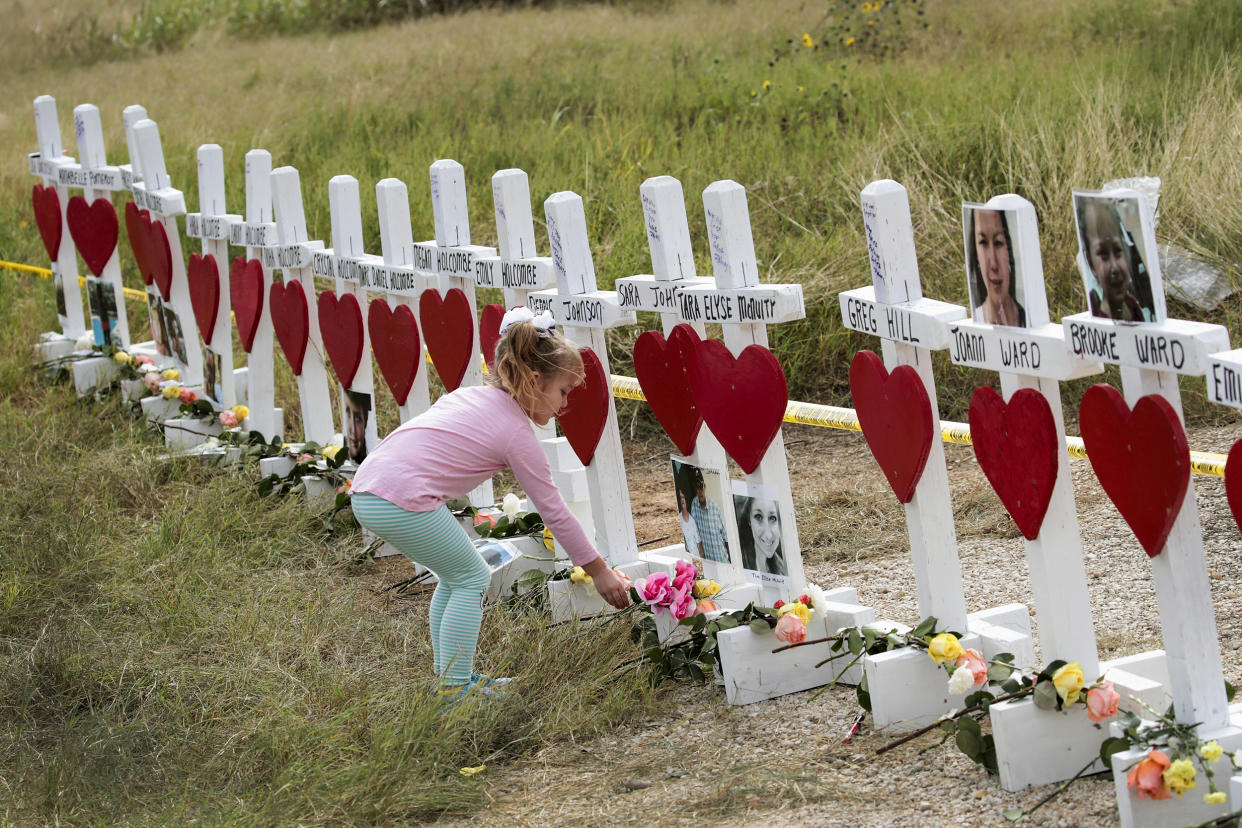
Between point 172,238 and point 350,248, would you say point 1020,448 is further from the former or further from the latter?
point 172,238

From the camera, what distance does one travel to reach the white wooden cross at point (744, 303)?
11.1ft

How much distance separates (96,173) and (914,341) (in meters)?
4.93

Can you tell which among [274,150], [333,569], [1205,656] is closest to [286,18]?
[274,150]

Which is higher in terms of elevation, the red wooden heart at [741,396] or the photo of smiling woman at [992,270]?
the photo of smiling woman at [992,270]

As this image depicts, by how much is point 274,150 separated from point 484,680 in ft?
23.9

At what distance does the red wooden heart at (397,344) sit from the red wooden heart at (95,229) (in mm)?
2377

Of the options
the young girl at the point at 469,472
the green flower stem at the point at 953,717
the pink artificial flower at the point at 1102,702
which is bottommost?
the green flower stem at the point at 953,717

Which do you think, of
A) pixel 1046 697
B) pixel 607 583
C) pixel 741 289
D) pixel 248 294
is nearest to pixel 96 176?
pixel 248 294

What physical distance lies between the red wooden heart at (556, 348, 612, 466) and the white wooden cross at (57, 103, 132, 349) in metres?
3.57

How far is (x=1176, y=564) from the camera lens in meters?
2.62

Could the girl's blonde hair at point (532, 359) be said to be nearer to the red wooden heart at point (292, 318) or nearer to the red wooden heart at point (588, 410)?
the red wooden heart at point (588, 410)

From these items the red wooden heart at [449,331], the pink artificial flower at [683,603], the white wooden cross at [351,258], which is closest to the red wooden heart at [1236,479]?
the pink artificial flower at [683,603]

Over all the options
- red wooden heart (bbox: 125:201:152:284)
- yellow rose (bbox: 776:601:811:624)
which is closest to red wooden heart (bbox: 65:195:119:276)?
red wooden heart (bbox: 125:201:152:284)

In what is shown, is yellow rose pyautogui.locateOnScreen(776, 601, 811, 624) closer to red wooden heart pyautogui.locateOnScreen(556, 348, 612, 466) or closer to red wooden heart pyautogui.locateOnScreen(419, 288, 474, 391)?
red wooden heart pyautogui.locateOnScreen(556, 348, 612, 466)
